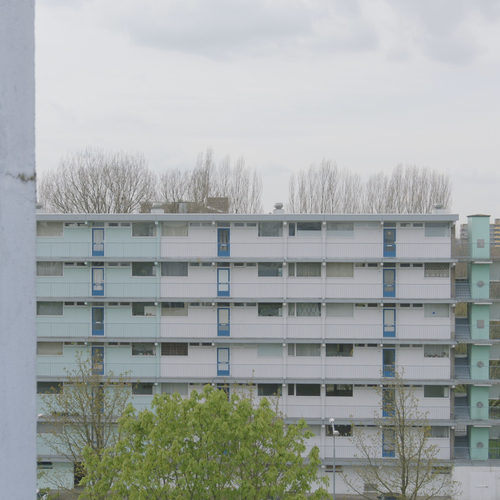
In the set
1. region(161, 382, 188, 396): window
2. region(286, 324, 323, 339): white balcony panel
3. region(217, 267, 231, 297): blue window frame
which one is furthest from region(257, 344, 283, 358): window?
region(161, 382, 188, 396): window

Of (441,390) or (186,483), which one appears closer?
(186,483)

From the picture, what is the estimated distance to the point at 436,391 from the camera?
29.8m

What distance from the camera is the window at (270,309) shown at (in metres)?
30.0

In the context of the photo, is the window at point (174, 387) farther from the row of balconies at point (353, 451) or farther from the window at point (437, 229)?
the window at point (437, 229)

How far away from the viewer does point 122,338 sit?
29.8m

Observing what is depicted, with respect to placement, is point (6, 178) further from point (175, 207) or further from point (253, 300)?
point (175, 207)

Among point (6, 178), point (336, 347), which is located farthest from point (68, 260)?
point (6, 178)

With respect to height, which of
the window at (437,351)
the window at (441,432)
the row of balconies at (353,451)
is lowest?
the row of balconies at (353,451)

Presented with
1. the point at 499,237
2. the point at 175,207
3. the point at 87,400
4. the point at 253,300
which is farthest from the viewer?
the point at 175,207

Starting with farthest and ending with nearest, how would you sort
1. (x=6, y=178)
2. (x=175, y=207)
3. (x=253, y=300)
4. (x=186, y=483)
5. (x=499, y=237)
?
(x=175, y=207)
(x=499, y=237)
(x=253, y=300)
(x=186, y=483)
(x=6, y=178)

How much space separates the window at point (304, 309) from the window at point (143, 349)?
23.4 ft

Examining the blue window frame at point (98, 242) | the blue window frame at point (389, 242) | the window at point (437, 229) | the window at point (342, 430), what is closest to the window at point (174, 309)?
the blue window frame at point (98, 242)

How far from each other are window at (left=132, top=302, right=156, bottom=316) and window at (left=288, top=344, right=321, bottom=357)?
23.4 feet

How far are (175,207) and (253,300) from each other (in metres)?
24.8
